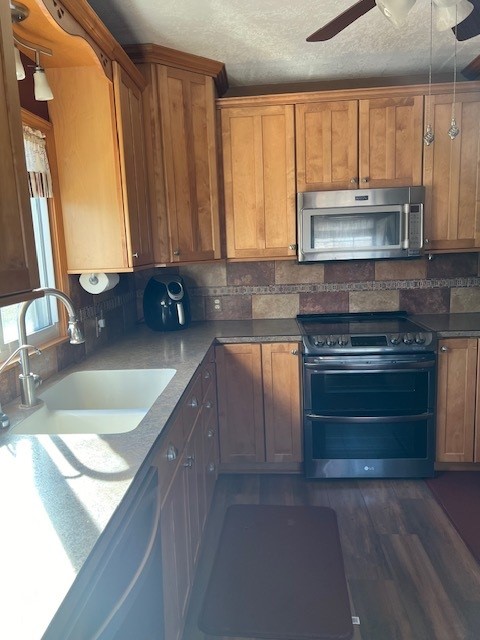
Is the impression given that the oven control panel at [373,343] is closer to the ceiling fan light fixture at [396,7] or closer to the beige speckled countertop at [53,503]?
the beige speckled countertop at [53,503]

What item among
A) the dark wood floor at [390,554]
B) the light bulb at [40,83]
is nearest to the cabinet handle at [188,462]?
the dark wood floor at [390,554]

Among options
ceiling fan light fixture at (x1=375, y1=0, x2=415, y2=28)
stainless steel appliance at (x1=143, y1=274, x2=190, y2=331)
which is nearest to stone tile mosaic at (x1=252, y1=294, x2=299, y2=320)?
stainless steel appliance at (x1=143, y1=274, x2=190, y2=331)

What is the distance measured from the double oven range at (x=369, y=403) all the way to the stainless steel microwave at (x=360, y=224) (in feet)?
1.62

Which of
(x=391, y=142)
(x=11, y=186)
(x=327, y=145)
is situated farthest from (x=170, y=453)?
(x=391, y=142)

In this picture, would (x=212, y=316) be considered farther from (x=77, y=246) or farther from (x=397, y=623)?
(x=397, y=623)

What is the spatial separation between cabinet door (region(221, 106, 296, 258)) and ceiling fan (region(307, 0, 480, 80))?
114cm

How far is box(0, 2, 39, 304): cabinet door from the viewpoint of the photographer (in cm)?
96

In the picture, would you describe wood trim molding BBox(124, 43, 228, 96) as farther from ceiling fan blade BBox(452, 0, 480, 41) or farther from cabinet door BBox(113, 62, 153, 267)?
ceiling fan blade BBox(452, 0, 480, 41)

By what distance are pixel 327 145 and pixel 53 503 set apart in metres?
2.52

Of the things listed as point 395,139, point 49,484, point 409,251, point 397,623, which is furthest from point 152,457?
point 395,139

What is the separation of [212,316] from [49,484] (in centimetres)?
224

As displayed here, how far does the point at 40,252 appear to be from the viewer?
2023 millimetres

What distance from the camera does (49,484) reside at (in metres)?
1.03

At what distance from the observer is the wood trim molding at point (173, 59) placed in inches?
94.0
